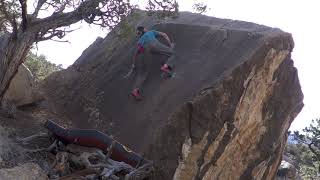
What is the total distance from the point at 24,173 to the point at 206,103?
13.8 feet

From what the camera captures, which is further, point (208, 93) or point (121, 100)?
point (121, 100)

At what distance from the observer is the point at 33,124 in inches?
492

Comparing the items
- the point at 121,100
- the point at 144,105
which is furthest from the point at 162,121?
the point at 121,100

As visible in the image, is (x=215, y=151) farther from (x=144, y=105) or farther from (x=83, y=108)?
(x=83, y=108)

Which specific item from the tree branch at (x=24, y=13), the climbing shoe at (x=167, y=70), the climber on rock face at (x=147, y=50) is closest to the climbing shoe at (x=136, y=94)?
the climber on rock face at (x=147, y=50)

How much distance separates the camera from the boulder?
31.0ft

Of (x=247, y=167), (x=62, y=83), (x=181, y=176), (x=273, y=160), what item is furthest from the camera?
(x=62, y=83)

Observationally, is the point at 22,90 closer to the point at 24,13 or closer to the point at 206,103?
the point at 24,13

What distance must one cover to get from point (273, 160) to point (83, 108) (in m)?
5.63

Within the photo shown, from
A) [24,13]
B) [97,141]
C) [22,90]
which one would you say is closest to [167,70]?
[97,141]

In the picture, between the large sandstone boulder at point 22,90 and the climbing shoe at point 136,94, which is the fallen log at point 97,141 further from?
the large sandstone boulder at point 22,90

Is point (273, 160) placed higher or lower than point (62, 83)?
lower

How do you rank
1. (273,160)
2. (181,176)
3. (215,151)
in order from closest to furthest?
(181,176) < (215,151) < (273,160)

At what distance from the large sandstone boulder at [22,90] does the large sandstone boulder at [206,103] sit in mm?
1054
